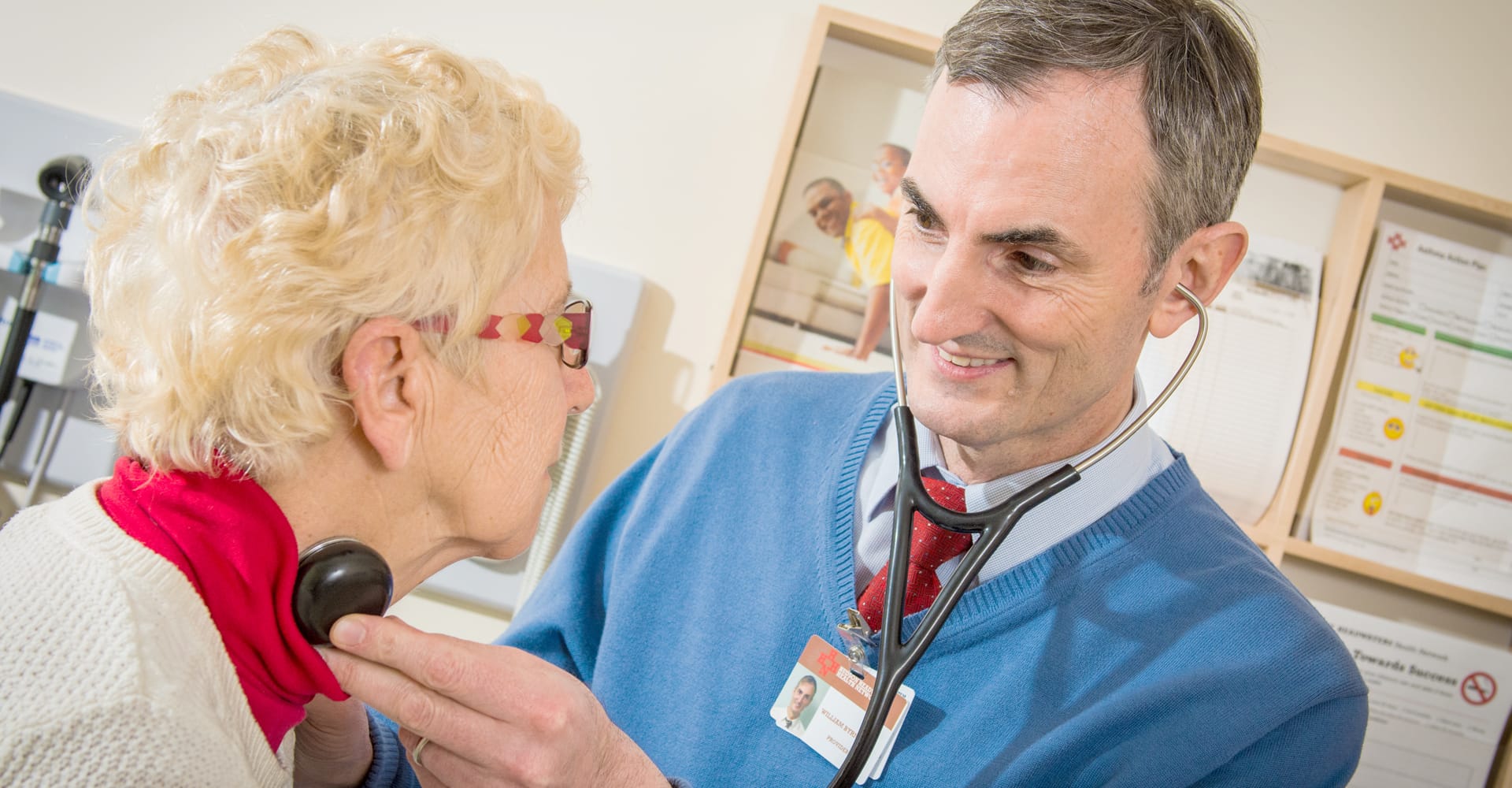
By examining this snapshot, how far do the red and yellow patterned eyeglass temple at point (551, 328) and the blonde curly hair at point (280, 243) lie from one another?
0.02m

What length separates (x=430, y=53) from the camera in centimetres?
85

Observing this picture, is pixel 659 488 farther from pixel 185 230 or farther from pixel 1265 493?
pixel 1265 493

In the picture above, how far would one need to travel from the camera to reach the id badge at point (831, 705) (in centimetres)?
102

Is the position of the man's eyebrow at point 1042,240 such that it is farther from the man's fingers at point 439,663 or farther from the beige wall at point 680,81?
the beige wall at point 680,81

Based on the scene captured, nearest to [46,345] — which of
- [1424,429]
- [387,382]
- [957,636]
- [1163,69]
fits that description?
[387,382]

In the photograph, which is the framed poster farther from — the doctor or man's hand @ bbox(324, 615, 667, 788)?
man's hand @ bbox(324, 615, 667, 788)

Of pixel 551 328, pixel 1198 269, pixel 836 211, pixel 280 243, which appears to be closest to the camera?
pixel 280 243

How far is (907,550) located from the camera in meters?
1.00

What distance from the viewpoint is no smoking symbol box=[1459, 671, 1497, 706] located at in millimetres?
1827

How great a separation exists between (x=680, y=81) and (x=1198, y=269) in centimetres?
110

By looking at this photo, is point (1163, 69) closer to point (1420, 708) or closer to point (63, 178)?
point (1420, 708)

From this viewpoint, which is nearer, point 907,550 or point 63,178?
point 907,550

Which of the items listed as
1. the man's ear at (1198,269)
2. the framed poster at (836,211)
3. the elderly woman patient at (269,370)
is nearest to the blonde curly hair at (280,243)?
the elderly woman patient at (269,370)

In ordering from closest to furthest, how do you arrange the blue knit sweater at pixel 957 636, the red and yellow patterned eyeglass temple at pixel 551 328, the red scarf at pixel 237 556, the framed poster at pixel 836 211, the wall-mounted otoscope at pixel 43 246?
the red scarf at pixel 237 556 < the red and yellow patterned eyeglass temple at pixel 551 328 < the blue knit sweater at pixel 957 636 < the wall-mounted otoscope at pixel 43 246 < the framed poster at pixel 836 211
